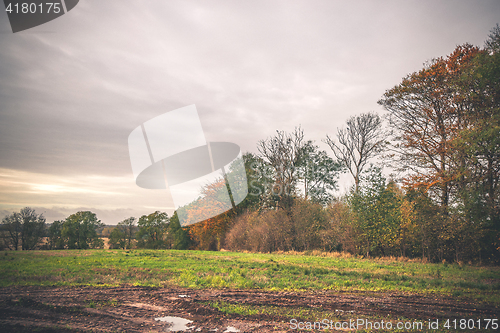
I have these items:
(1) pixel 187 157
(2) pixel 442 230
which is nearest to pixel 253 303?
(1) pixel 187 157

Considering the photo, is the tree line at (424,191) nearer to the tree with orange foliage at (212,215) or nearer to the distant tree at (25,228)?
the distant tree at (25,228)

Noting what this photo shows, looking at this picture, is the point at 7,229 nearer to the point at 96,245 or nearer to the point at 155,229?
the point at 96,245

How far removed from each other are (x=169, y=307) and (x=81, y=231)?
43605 mm

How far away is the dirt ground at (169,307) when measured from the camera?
5109mm

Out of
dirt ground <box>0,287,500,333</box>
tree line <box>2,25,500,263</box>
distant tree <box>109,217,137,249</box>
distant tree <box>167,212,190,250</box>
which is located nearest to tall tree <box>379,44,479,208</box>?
tree line <box>2,25,500,263</box>

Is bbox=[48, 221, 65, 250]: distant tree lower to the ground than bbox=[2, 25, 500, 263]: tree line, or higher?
lower

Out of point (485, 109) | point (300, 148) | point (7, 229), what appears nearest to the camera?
point (485, 109)

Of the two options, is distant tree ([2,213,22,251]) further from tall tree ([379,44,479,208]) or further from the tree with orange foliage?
tall tree ([379,44,479,208])

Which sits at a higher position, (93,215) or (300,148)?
(300,148)

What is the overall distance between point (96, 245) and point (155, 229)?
10986 mm

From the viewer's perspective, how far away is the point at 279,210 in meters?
28.5

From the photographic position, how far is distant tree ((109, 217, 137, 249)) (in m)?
49.0

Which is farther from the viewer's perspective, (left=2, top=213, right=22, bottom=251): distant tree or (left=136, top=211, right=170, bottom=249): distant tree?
(left=136, top=211, right=170, bottom=249): distant tree

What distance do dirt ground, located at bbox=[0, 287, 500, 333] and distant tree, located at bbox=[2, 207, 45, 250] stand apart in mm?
17078
